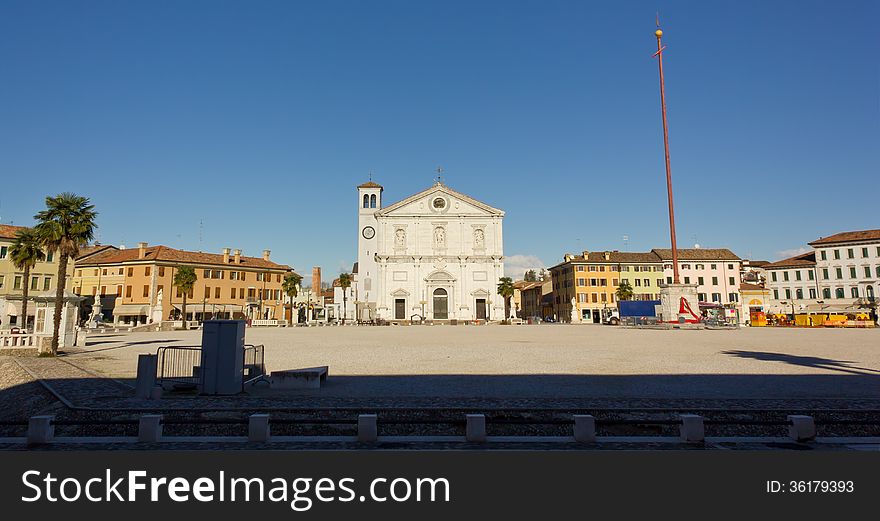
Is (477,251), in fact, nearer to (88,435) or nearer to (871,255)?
(871,255)

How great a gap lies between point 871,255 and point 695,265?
19797 millimetres

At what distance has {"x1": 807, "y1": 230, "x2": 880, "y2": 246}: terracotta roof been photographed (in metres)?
56.3

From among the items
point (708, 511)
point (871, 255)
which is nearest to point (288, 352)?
point (708, 511)

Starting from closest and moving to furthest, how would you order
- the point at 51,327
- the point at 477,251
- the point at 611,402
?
1. the point at 611,402
2. the point at 51,327
3. the point at 477,251

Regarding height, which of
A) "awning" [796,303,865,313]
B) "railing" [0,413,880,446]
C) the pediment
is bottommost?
"railing" [0,413,880,446]

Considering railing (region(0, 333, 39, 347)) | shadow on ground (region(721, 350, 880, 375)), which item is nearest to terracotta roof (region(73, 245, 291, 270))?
railing (region(0, 333, 39, 347))

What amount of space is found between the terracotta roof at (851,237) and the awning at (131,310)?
83.8m

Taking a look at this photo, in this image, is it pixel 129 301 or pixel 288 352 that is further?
pixel 129 301

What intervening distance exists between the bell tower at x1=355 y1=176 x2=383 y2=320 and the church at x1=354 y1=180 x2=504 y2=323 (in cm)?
16

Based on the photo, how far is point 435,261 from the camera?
231 ft

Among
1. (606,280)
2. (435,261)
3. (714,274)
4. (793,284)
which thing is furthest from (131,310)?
(793,284)

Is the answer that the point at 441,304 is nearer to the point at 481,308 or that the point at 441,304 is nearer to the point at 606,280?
the point at 481,308

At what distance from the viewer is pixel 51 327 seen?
23.5m

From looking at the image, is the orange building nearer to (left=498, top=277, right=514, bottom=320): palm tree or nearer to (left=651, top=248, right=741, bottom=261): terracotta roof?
(left=498, top=277, right=514, bottom=320): palm tree
